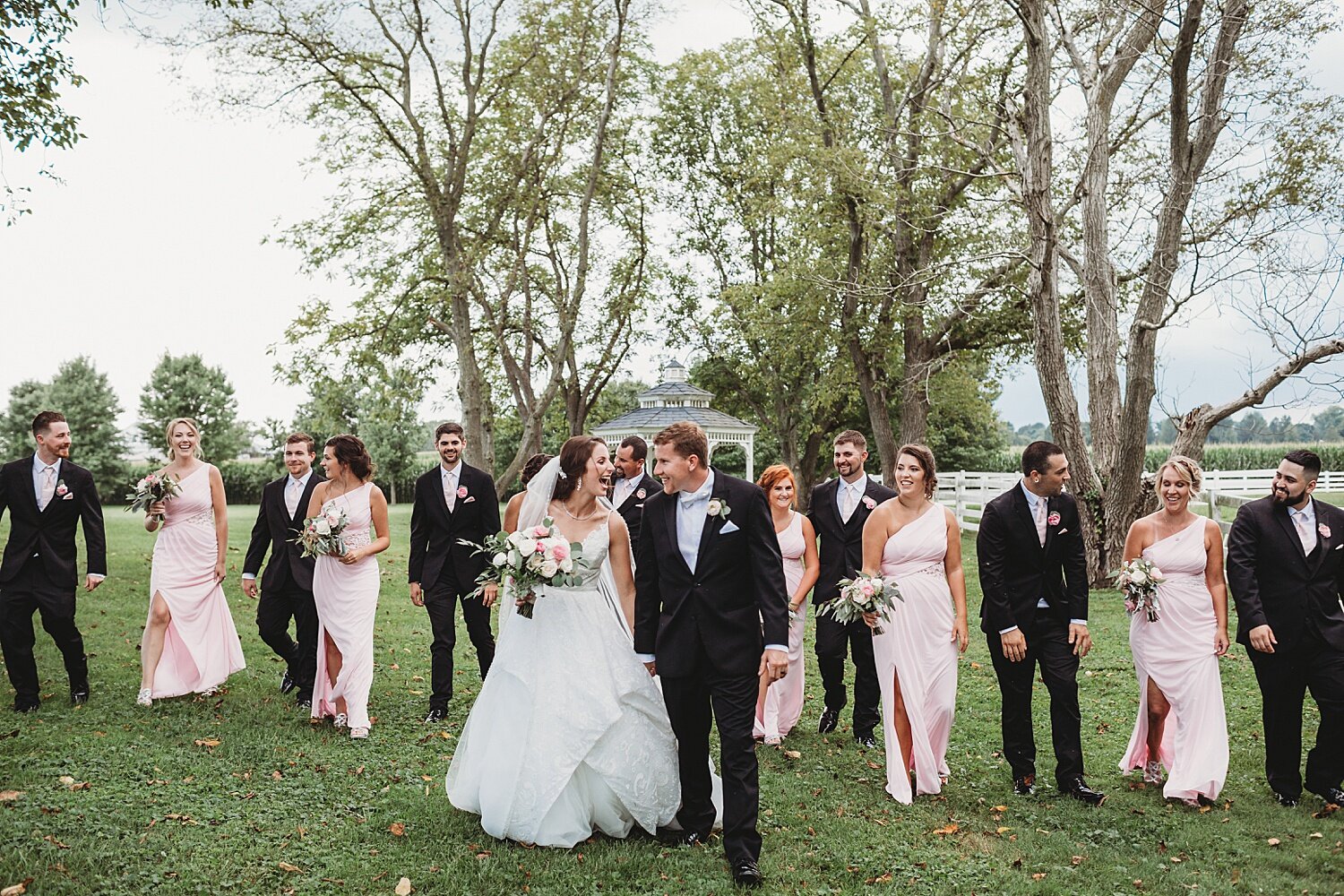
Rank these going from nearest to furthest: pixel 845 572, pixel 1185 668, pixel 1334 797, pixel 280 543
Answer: pixel 1334 797 < pixel 1185 668 < pixel 845 572 < pixel 280 543

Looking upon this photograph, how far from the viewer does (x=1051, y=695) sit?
6.59 metres

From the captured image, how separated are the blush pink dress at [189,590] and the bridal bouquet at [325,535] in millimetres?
1434

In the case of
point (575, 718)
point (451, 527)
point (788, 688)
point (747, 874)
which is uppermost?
point (451, 527)

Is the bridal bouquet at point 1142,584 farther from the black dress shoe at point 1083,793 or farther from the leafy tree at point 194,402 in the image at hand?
the leafy tree at point 194,402

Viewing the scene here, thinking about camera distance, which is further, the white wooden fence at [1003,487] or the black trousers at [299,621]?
the white wooden fence at [1003,487]

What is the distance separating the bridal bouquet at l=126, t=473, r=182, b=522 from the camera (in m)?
8.50

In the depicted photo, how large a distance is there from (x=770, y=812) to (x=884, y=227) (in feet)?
70.1

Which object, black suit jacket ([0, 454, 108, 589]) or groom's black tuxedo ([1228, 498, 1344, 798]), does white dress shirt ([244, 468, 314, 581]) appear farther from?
groom's black tuxedo ([1228, 498, 1344, 798])

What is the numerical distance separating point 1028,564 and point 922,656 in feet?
2.95

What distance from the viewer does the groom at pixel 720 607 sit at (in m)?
5.27

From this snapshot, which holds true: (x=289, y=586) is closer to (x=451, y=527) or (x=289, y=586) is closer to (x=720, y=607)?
(x=451, y=527)

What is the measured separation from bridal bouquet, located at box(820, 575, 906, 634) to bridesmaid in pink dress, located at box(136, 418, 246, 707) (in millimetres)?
5294

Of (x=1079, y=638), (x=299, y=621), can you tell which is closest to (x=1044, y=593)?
(x=1079, y=638)

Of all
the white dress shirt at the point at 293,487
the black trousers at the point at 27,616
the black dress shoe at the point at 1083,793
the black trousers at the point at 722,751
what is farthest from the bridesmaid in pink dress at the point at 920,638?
the black trousers at the point at 27,616
